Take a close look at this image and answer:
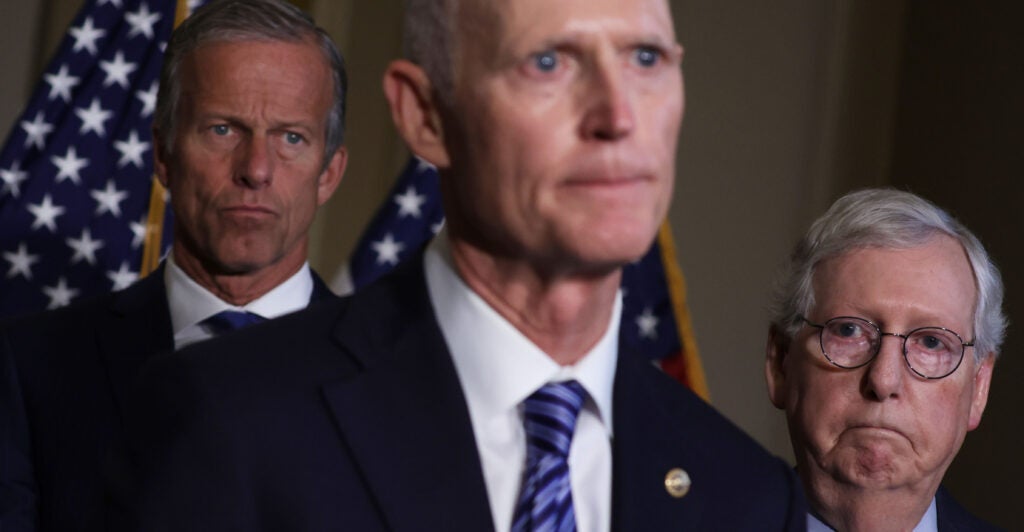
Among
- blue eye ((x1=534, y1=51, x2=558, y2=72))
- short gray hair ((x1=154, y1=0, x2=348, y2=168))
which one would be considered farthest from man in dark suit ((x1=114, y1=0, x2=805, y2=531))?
short gray hair ((x1=154, y1=0, x2=348, y2=168))

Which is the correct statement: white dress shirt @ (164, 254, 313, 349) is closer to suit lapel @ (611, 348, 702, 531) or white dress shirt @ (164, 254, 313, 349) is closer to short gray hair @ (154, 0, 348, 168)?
short gray hair @ (154, 0, 348, 168)

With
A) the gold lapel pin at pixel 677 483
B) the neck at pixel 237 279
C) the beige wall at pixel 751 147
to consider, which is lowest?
the beige wall at pixel 751 147

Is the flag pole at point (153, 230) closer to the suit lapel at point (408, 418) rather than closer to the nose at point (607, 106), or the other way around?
the suit lapel at point (408, 418)

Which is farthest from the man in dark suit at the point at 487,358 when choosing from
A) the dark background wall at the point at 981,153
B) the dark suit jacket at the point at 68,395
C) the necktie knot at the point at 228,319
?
the dark background wall at the point at 981,153

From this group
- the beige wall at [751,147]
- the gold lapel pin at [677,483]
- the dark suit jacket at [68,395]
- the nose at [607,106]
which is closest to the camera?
the nose at [607,106]

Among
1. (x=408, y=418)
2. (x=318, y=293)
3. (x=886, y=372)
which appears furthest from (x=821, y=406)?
(x=408, y=418)

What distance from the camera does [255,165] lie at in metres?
2.92

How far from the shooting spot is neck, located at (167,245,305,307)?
9.70 ft

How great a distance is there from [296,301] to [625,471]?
139cm

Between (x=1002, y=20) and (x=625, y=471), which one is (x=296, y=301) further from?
(x=1002, y=20)

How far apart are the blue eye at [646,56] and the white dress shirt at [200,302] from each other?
1.43 meters

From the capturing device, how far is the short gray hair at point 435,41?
5.49 feet

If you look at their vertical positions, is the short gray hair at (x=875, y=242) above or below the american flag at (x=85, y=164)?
above

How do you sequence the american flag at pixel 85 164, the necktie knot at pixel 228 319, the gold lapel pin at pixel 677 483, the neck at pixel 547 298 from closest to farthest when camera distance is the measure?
the neck at pixel 547 298 → the gold lapel pin at pixel 677 483 → the necktie knot at pixel 228 319 → the american flag at pixel 85 164
